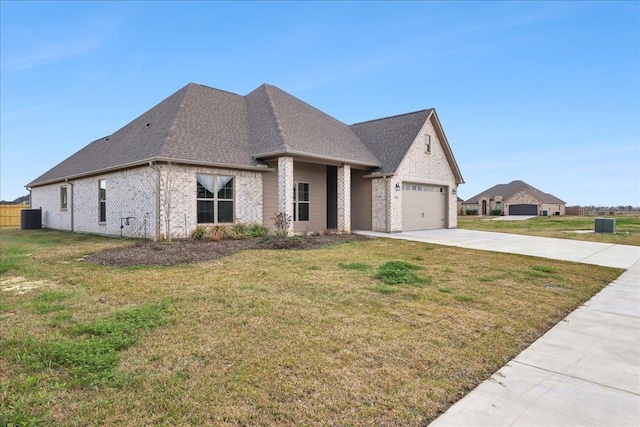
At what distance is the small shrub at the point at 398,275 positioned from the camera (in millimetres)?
6996

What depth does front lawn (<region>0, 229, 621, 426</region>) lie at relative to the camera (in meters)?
2.70

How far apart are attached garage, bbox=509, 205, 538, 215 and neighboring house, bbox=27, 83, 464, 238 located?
40.4 meters

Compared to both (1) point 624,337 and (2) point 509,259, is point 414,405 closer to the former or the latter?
(1) point 624,337

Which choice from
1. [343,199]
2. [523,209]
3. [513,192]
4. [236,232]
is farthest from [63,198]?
[523,209]

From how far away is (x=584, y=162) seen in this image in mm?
40781

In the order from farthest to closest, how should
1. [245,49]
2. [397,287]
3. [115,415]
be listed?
[245,49] < [397,287] < [115,415]

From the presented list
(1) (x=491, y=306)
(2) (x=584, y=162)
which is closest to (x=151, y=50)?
(1) (x=491, y=306)

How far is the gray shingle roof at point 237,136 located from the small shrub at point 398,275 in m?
8.15

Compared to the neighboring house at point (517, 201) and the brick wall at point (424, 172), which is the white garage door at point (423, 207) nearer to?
the brick wall at point (424, 172)

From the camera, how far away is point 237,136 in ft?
53.9

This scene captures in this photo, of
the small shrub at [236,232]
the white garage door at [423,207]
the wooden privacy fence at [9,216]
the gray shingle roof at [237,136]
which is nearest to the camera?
the small shrub at [236,232]

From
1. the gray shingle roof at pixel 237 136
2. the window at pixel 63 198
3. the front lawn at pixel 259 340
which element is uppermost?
the gray shingle roof at pixel 237 136

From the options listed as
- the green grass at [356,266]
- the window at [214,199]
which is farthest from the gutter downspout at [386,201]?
the green grass at [356,266]

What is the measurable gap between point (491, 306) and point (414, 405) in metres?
3.42
